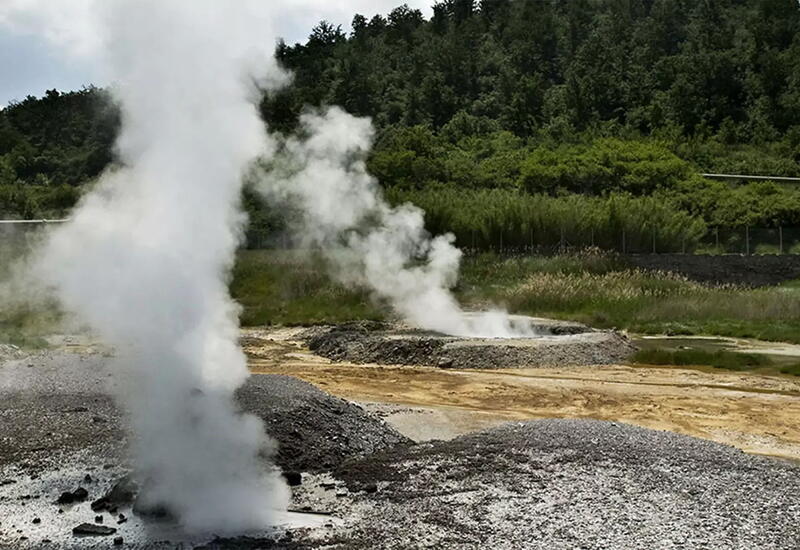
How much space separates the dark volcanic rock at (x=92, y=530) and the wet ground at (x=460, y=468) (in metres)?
0.10

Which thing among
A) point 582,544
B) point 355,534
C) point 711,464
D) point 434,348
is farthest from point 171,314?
point 434,348

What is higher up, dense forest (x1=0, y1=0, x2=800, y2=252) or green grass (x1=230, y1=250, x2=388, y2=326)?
dense forest (x1=0, y1=0, x2=800, y2=252)

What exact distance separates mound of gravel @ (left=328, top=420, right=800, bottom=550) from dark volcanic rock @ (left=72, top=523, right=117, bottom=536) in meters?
2.66

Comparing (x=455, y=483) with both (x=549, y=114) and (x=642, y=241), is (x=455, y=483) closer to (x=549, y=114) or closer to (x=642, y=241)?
(x=642, y=241)

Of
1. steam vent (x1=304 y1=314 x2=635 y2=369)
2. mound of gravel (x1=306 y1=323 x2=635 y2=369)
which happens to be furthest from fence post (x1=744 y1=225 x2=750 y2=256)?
mound of gravel (x1=306 y1=323 x2=635 y2=369)

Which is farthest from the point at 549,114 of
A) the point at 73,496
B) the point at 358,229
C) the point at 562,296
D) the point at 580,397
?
the point at 73,496

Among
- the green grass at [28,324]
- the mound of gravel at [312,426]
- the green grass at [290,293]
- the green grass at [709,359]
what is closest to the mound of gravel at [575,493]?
the mound of gravel at [312,426]

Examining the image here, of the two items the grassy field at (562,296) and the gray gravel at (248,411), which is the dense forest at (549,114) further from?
the gray gravel at (248,411)

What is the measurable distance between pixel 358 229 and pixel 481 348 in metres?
12.2

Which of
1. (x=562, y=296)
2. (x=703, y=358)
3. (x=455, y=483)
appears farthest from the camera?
(x=562, y=296)

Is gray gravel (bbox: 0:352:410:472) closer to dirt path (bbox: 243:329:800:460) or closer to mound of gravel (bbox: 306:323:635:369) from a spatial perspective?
dirt path (bbox: 243:329:800:460)

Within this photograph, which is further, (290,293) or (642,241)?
(642,241)

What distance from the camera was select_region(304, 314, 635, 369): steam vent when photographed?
28.7 meters

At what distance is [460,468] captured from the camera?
46.0 ft
